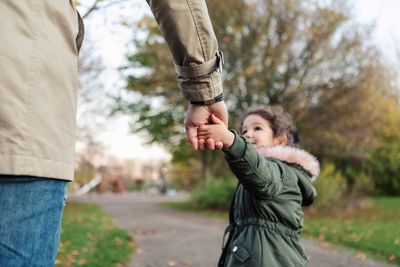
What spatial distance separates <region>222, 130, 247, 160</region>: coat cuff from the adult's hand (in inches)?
12.2

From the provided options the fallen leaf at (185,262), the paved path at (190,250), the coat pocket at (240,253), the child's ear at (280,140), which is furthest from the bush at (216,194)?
the coat pocket at (240,253)

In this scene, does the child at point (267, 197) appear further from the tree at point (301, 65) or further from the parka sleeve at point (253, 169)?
the tree at point (301, 65)

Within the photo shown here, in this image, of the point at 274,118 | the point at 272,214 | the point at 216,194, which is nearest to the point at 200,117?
the point at 272,214

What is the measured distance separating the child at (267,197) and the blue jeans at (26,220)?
106 cm

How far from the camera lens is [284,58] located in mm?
15812

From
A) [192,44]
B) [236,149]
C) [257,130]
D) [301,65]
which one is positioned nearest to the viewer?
[192,44]

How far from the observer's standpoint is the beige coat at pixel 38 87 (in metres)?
1.13

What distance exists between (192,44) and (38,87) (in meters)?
0.49

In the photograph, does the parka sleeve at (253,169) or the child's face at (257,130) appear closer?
the parka sleeve at (253,169)

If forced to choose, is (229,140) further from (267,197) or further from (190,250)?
(190,250)

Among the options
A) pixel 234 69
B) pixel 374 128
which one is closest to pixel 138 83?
pixel 234 69

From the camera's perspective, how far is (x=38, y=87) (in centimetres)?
118

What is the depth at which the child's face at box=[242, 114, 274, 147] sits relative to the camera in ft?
10.3

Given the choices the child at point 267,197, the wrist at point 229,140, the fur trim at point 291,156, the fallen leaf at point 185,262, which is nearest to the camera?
the wrist at point 229,140
